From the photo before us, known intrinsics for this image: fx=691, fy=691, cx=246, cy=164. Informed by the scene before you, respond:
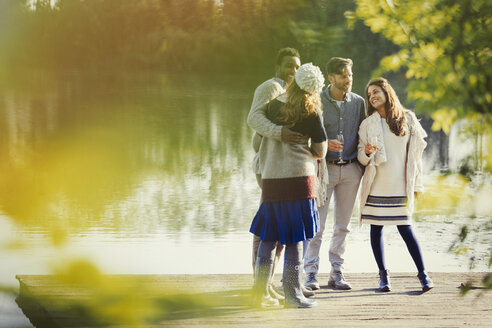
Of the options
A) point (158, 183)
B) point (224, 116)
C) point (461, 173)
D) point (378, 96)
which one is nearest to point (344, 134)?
point (378, 96)

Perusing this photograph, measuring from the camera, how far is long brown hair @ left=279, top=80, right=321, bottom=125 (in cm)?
334

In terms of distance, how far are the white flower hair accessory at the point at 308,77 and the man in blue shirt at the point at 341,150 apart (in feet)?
1.77

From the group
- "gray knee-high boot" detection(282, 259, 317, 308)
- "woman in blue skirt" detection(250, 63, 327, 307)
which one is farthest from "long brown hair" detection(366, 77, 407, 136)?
"gray knee-high boot" detection(282, 259, 317, 308)

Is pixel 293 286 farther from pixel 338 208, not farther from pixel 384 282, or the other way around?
pixel 384 282

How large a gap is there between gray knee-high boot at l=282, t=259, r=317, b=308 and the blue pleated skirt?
136 millimetres

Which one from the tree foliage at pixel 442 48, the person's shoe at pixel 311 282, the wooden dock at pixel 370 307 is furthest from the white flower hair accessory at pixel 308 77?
the tree foliage at pixel 442 48

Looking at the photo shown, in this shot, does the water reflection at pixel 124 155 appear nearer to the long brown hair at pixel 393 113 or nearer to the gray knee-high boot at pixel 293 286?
the gray knee-high boot at pixel 293 286

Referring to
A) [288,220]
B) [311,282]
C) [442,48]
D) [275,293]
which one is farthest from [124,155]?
[311,282]

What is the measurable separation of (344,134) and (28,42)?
115 inches

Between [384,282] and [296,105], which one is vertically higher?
[296,105]

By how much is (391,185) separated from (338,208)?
33 centimetres

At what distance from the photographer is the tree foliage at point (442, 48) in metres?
1.64

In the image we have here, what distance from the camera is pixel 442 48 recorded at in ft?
5.51

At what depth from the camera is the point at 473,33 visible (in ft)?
5.38
